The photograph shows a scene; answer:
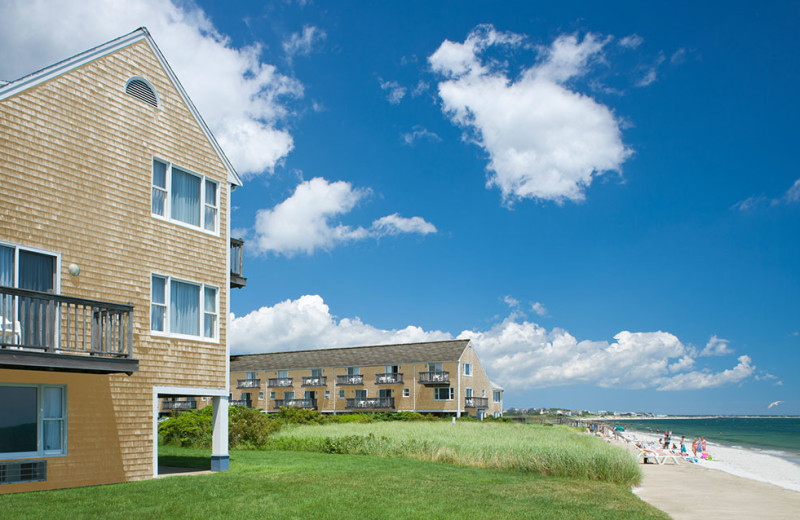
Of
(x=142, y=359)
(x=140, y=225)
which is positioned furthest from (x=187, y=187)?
(x=142, y=359)

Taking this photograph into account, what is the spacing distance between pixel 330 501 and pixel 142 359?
268 inches

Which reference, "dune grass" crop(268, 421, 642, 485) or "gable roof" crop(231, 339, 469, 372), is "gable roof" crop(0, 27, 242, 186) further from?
"gable roof" crop(231, 339, 469, 372)

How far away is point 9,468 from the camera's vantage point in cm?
1373

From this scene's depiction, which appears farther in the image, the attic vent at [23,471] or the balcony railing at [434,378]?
the balcony railing at [434,378]

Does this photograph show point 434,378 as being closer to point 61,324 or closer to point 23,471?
point 61,324

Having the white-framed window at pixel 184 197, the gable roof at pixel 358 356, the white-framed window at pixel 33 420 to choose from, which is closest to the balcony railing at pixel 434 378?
the gable roof at pixel 358 356

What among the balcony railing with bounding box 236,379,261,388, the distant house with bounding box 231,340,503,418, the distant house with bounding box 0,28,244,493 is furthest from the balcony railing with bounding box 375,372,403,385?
the distant house with bounding box 0,28,244,493

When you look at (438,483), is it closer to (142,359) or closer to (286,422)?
(142,359)

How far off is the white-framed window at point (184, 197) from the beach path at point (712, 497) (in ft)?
48.6

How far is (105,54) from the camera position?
1716 cm

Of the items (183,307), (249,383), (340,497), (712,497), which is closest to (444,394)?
(249,383)

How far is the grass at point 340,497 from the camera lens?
1186cm

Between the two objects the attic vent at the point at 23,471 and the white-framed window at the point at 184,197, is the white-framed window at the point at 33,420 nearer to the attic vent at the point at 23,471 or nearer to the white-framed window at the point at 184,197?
the attic vent at the point at 23,471

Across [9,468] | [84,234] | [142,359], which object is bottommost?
[9,468]
